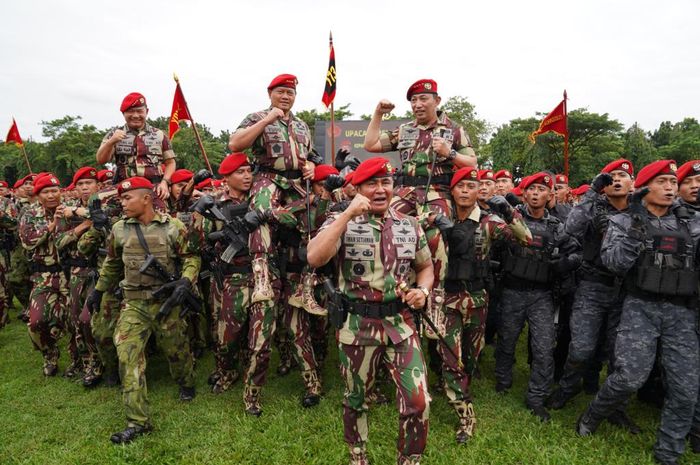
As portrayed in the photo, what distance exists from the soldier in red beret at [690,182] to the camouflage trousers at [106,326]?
714 cm

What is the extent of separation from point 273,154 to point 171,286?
200 cm

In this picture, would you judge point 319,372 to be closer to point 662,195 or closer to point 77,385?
point 77,385

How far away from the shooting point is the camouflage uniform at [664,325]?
4.12 m

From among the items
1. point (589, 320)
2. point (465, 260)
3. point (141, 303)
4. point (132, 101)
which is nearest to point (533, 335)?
point (589, 320)

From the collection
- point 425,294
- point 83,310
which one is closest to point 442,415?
point 425,294

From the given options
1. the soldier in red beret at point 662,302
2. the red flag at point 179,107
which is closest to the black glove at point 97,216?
the red flag at point 179,107

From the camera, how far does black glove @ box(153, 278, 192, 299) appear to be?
201 inches

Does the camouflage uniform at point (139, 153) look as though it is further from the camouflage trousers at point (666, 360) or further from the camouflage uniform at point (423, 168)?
the camouflage trousers at point (666, 360)

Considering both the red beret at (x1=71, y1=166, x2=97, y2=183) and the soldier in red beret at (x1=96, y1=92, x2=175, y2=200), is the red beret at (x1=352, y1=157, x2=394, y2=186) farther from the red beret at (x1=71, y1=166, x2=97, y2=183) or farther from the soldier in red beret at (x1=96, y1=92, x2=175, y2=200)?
the red beret at (x1=71, y1=166, x2=97, y2=183)

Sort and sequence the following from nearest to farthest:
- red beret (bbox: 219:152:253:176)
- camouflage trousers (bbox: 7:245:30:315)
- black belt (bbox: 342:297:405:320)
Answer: black belt (bbox: 342:297:405:320), red beret (bbox: 219:152:253:176), camouflage trousers (bbox: 7:245:30:315)

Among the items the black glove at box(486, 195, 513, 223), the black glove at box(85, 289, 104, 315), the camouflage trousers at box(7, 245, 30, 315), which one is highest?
the black glove at box(486, 195, 513, 223)

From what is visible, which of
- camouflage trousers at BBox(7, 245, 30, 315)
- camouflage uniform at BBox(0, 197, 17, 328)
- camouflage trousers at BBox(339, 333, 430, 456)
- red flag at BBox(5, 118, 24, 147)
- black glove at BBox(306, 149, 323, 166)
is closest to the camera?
camouflage trousers at BBox(339, 333, 430, 456)

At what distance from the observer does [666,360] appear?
13.8 feet

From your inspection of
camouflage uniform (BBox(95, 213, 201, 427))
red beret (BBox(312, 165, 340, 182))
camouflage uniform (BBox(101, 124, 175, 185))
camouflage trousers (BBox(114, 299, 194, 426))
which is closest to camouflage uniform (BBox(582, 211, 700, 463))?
red beret (BBox(312, 165, 340, 182))
